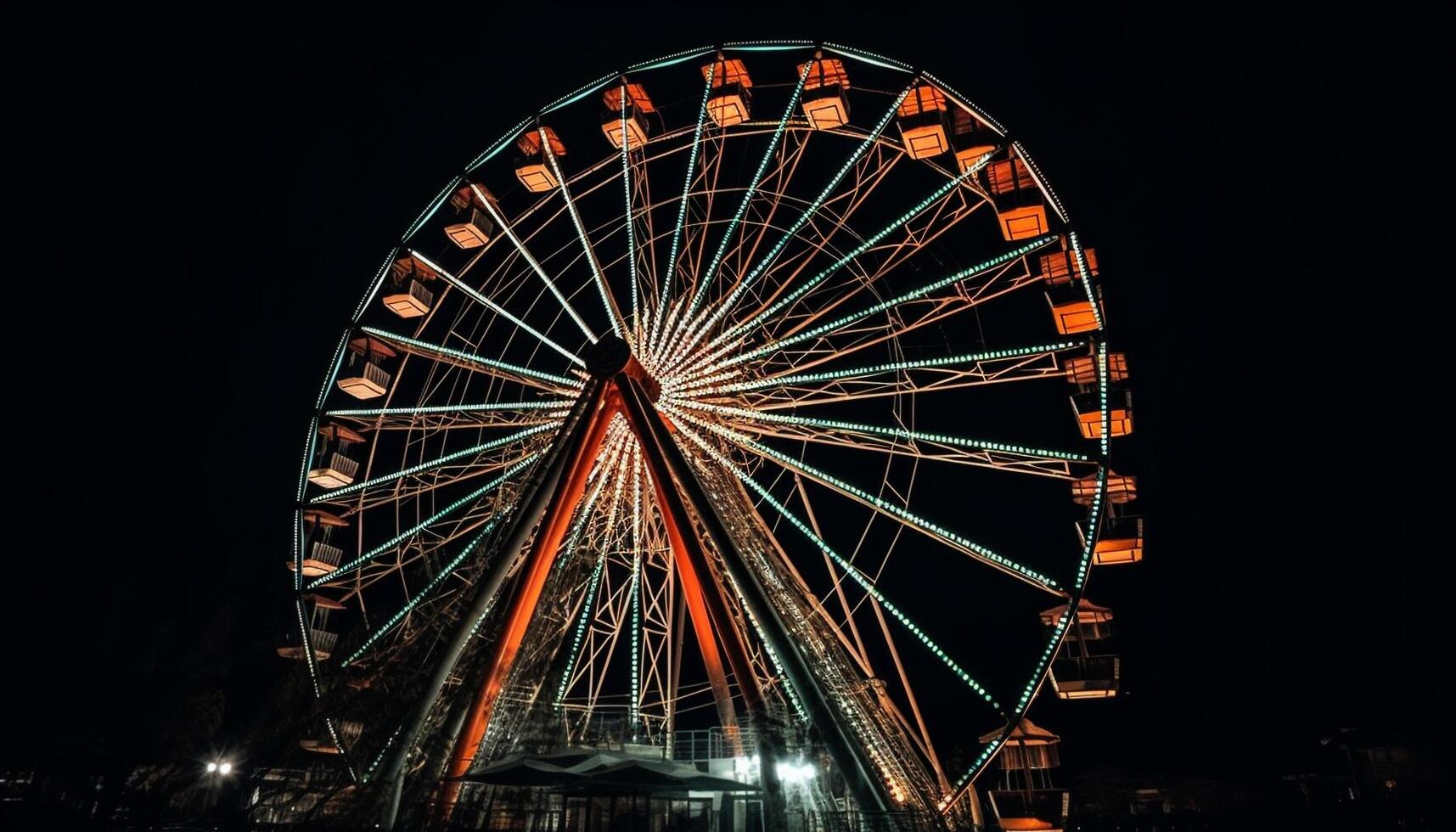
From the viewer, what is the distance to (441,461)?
16.7m

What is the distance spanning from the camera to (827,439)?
49.4ft

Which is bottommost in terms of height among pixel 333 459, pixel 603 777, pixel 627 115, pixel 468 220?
pixel 603 777

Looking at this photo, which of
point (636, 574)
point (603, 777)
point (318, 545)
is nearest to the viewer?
point (603, 777)

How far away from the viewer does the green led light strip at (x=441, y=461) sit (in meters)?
16.2

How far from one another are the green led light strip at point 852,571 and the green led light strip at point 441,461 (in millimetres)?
2374

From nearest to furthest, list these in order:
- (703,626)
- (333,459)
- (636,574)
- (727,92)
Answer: (703,626) < (636,574) < (727,92) < (333,459)

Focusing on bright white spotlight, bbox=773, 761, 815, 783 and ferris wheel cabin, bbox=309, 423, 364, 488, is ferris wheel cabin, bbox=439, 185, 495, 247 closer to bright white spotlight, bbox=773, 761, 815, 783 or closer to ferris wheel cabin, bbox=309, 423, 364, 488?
ferris wheel cabin, bbox=309, 423, 364, 488

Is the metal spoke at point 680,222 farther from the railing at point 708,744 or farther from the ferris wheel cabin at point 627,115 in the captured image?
the railing at point 708,744

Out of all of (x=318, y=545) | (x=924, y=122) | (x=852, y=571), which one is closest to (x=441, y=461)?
(x=318, y=545)

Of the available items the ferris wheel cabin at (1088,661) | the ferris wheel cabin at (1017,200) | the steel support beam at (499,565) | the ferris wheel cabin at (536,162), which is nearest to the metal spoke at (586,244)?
the ferris wheel cabin at (536,162)

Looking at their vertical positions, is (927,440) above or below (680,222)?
→ below

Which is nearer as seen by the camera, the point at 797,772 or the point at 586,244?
the point at 797,772

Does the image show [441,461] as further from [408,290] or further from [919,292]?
[919,292]

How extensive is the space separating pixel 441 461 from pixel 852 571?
710cm
